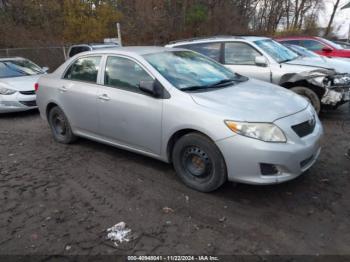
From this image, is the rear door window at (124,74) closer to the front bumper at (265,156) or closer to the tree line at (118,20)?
the front bumper at (265,156)

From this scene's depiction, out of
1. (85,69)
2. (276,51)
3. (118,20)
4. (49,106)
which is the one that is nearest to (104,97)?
(85,69)

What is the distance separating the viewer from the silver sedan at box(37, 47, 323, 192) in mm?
3564

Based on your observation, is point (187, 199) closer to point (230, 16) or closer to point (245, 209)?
point (245, 209)

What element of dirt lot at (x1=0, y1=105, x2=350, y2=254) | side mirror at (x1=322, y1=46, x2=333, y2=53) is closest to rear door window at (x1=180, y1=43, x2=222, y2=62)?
dirt lot at (x1=0, y1=105, x2=350, y2=254)

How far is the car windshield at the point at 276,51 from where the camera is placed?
7.15m

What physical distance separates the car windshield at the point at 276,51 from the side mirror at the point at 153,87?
148 inches

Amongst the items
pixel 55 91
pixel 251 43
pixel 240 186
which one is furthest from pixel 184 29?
pixel 240 186

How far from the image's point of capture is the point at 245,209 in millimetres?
3689

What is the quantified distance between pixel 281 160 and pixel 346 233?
90 cm

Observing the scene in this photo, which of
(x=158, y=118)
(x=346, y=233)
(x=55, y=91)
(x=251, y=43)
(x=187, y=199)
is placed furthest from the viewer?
(x=251, y=43)

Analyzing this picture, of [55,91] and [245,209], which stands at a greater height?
[55,91]

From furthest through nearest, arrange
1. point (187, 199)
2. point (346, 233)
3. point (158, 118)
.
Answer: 1. point (158, 118)
2. point (187, 199)
3. point (346, 233)

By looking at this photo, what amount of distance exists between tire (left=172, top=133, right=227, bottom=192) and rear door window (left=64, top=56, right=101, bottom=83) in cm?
194

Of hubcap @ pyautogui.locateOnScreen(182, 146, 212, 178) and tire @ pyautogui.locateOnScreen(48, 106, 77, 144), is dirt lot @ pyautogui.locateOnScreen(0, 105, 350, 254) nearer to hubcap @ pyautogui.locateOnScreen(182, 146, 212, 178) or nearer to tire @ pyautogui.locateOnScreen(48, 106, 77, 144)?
hubcap @ pyautogui.locateOnScreen(182, 146, 212, 178)
